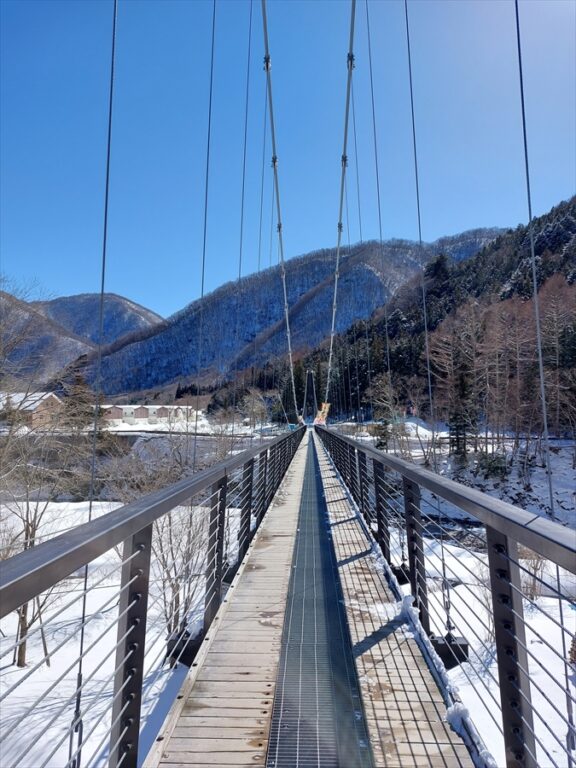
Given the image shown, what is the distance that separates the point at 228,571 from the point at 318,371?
151 feet

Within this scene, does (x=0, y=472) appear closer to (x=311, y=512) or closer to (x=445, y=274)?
(x=311, y=512)

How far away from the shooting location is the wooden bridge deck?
1.42 meters

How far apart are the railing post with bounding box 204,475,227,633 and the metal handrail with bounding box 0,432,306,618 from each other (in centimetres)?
87

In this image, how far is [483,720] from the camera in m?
5.35

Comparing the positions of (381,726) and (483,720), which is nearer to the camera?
(381,726)

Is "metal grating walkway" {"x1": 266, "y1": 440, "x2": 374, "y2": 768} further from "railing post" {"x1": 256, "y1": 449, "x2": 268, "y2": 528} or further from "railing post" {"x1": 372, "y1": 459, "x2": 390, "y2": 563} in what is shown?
→ "railing post" {"x1": 256, "y1": 449, "x2": 268, "y2": 528}

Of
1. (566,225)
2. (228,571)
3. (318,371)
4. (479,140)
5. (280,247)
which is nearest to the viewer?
(228,571)

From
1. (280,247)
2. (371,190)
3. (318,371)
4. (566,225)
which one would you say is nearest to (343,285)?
(318,371)

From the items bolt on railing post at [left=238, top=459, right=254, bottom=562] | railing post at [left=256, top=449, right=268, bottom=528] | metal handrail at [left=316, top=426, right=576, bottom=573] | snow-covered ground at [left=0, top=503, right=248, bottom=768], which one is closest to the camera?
metal handrail at [left=316, top=426, right=576, bottom=573]

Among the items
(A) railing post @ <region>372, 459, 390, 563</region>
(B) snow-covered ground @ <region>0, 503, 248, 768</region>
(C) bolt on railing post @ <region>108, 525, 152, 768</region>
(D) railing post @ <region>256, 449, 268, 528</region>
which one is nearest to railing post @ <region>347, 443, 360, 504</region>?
(D) railing post @ <region>256, 449, 268, 528</region>

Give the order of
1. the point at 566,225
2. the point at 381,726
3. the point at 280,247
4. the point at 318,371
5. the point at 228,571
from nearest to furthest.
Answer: the point at 381,726 → the point at 228,571 → the point at 280,247 → the point at 566,225 → the point at 318,371

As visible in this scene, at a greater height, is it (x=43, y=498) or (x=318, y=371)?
(x=318, y=371)

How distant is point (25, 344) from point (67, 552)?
10270 millimetres

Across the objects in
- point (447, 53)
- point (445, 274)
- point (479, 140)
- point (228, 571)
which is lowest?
point (228, 571)
